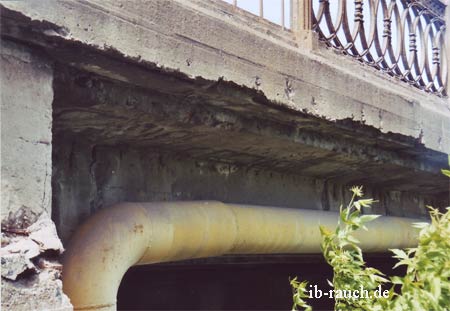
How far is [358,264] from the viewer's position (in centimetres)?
201

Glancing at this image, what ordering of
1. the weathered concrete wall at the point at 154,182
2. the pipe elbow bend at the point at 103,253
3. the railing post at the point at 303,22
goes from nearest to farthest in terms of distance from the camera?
the pipe elbow bend at the point at 103,253, the weathered concrete wall at the point at 154,182, the railing post at the point at 303,22

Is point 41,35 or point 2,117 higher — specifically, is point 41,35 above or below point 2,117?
above

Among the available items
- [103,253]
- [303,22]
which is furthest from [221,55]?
[303,22]

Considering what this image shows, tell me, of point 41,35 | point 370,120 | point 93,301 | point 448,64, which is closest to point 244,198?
point 370,120

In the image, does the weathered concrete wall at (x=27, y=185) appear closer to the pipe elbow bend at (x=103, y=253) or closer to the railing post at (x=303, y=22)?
the pipe elbow bend at (x=103, y=253)

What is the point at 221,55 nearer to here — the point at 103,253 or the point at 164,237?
the point at 164,237

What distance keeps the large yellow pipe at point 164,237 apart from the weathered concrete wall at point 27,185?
1.06 ft

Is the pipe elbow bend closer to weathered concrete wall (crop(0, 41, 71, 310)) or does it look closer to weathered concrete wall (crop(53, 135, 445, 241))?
weathered concrete wall (crop(53, 135, 445, 241))

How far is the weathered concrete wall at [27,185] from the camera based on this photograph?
73.0 inches

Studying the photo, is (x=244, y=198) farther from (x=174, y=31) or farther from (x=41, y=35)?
(x=41, y=35)

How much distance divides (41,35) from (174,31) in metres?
0.56

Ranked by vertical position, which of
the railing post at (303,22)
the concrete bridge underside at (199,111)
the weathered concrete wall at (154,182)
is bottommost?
the weathered concrete wall at (154,182)

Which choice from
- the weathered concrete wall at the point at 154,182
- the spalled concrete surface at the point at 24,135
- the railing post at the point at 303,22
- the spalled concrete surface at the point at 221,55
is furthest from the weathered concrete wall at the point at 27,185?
the railing post at the point at 303,22

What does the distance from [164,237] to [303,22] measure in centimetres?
146
